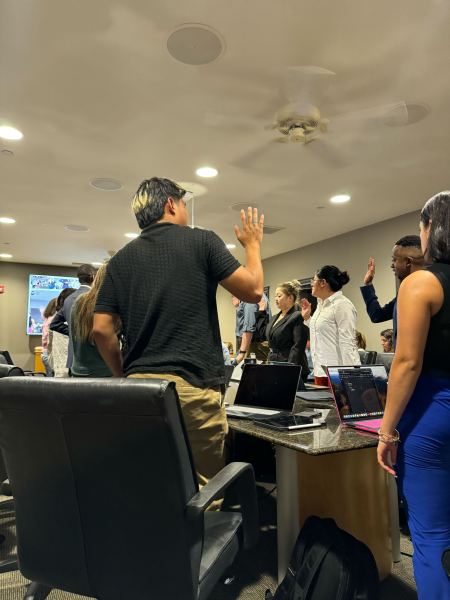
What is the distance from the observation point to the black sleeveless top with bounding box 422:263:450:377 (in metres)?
1.16

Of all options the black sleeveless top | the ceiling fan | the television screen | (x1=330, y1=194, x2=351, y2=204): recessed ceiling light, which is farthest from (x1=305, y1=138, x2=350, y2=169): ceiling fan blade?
the television screen

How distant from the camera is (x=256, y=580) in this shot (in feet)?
5.95

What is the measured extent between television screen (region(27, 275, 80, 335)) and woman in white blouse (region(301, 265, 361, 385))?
7409 mm

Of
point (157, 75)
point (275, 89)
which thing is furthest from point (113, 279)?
point (275, 89)

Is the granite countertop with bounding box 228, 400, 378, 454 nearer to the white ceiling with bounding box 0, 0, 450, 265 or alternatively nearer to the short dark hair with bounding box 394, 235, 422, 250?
the short dark hair with bounding box 394, 235, 422, 250

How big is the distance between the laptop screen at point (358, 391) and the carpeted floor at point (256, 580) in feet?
2.48

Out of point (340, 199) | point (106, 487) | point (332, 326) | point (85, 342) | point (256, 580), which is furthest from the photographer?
point (340, 199)

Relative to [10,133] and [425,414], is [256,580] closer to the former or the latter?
[425,414]

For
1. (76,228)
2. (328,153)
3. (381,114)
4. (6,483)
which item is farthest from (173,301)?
(76,228)

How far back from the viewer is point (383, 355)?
258cm

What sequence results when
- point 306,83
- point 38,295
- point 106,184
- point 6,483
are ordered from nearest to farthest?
point 6,483, point 306,83, point 106,184, point 38,295

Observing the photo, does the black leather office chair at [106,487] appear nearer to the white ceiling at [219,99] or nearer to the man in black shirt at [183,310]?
the man in black shirt at [183,310]

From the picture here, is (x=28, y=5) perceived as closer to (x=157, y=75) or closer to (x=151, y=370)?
(x=157, y=75)

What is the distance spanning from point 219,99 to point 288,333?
1.77 metres
